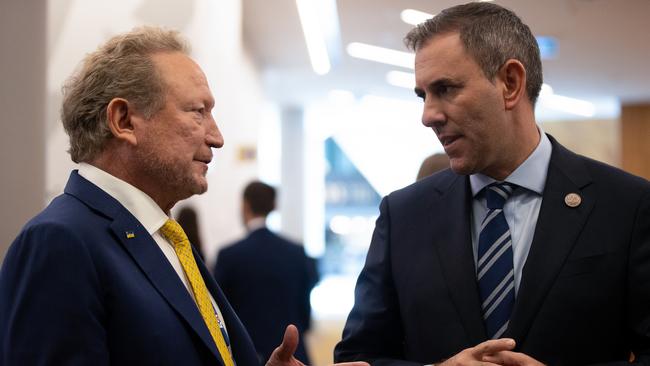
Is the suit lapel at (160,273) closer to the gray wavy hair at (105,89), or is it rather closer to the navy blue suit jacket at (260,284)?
the gray wavy hair at (105,89)

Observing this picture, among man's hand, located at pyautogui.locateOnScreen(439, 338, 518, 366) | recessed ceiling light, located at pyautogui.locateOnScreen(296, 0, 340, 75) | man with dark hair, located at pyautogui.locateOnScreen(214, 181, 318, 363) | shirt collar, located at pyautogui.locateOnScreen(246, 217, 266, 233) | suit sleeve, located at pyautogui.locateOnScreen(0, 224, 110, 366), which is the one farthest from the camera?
shirt collar, located at pyautogui.locateOnScreen(246, 217, 266, 233)

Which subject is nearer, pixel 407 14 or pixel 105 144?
pixel 105 144

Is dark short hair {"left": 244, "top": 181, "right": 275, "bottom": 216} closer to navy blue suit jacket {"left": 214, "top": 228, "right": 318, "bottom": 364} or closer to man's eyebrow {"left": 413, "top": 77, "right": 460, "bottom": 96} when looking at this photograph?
navy blue suit jacket {"left": 214, "top": 228, "right": 318, "bottom": 364}

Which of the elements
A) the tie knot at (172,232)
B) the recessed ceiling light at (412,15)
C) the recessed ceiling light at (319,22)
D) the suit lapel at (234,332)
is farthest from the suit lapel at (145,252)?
the recessed ceiling light at (319,22)

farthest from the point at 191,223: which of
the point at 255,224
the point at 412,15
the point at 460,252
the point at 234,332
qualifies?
the point at 460,252

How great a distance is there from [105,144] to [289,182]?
509 inches

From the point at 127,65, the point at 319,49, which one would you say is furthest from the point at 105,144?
the point at 319,49

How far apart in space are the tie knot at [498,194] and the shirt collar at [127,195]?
802mm

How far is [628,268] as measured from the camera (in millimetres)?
1713

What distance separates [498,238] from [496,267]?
0.24 ft

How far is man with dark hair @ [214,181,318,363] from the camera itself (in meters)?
4.41

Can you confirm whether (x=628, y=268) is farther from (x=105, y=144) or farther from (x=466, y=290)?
(x=105, y=144)

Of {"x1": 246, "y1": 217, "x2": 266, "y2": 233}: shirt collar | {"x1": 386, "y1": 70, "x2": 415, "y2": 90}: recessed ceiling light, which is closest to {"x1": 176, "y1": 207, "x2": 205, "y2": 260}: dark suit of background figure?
{"x1": 246, "y1": 217, "x2": 266, "y2": 233}: shirt collar

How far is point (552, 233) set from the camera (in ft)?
5.84
